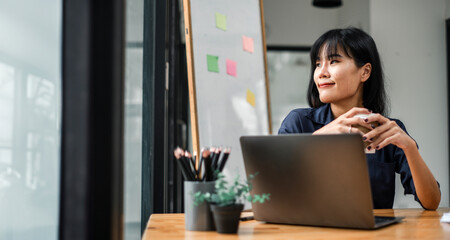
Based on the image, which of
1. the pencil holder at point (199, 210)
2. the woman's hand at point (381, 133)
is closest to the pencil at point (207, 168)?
the pencil holder at point (199, 210)

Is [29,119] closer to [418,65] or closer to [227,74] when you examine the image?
[227,74]

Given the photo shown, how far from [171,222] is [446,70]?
11.4 feet

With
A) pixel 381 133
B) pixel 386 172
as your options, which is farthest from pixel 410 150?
pixel 386 172

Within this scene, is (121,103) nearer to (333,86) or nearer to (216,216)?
(216,216)

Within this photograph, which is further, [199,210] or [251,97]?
[251,97]

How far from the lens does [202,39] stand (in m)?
1.54

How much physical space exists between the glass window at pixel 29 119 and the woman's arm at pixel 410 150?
0.75 metres

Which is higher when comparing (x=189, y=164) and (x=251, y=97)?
(x=251, y=97)

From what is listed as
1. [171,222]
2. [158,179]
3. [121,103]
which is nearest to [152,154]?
[158,179]

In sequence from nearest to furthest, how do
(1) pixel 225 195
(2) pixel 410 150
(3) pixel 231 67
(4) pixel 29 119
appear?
(4) pixel 29 119, (1) pixel 225 195, (2) pixel 410 150, (3) pixel 231 67

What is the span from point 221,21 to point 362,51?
0.51 m

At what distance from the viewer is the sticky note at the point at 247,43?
5.90 ft

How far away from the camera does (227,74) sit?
5.43ft

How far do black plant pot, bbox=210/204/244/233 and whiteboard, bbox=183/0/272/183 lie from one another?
0.52 meters
